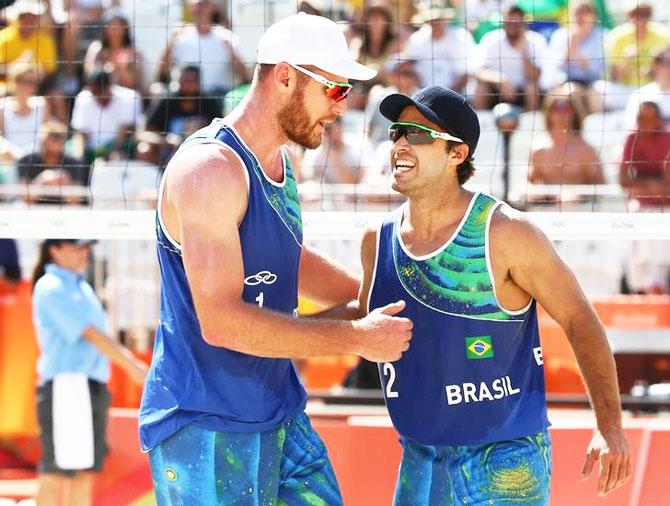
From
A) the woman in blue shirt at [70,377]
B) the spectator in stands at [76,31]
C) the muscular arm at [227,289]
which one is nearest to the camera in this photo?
the muscular arm at [227,289]

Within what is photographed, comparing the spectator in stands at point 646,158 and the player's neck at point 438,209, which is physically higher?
the player's neck at point 438,209

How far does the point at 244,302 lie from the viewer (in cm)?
378

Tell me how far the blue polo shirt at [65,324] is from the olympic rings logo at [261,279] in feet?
11.4

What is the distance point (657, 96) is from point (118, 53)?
4705mm

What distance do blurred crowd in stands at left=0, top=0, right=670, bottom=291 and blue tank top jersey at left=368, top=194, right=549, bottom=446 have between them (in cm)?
430

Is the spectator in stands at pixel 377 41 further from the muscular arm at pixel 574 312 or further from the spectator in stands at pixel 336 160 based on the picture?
the muscular arm at pixel 574 312

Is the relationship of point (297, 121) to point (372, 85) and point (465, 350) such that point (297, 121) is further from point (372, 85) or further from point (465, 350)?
point (372, 85)

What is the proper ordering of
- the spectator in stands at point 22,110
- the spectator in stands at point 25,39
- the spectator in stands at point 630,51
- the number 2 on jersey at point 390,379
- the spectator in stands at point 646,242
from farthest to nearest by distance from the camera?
the spectator in stands at point 25,39
the spectator in stands at point 22,110
the spectator in stands at point 630,51
the spectator in stands at point 646,242
the number 2 on jersey at point 390,379

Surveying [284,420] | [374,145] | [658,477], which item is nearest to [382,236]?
[284,420]

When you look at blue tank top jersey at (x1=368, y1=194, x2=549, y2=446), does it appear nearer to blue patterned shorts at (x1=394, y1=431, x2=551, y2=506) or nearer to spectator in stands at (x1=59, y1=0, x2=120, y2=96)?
blue patterned shorts at (x1=394, y1=431, x2=551, y2=506)

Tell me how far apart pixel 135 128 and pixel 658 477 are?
224 inches

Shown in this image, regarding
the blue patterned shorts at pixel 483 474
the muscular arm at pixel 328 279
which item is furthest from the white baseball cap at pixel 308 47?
the blue patterned shorts at pixel 483 474

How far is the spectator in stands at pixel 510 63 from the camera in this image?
32.6 feet

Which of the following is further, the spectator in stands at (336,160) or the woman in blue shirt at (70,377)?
the spectator in stands at (336,160)
